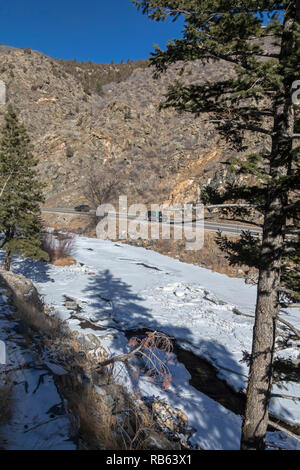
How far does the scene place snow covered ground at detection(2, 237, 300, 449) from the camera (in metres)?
7.02

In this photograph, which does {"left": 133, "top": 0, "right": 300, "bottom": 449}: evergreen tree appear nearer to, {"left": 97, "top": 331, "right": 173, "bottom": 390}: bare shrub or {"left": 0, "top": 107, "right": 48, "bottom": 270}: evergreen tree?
{"left": 97, "top": 331, "right": 173, "bottom": 390}: bare shrub

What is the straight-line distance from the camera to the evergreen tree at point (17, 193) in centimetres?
1378

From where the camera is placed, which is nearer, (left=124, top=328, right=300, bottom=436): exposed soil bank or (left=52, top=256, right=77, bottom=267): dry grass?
(left=124, top=328, right=300, bottom=436): exposed soil bank

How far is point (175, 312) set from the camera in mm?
13141

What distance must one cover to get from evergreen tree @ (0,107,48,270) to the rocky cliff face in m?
19.0

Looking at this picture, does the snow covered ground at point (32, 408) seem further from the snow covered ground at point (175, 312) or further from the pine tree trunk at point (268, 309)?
the snow covered ground at point (175, 312)

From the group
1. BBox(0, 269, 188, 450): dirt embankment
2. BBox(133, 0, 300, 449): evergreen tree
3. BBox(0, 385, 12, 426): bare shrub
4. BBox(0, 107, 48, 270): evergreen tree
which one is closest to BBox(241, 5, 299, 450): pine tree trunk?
BBox(133, 0, 300, 449): evergreen tree

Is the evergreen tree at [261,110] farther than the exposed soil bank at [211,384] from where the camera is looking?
No

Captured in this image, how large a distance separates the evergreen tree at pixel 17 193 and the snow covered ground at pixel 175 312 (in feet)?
9.17

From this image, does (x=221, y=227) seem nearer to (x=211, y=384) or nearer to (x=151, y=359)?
(x=211, y=384)

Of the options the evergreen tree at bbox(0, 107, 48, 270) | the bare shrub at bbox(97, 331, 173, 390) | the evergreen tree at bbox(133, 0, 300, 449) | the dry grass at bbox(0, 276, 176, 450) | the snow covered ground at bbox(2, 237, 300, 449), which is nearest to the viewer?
the dry grass at bbox(0, 276, 176, 450)

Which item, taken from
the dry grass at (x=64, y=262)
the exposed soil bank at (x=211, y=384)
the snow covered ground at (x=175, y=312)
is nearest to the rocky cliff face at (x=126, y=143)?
the snow covered ground at (x=175, y=312)

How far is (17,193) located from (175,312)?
416 inches
